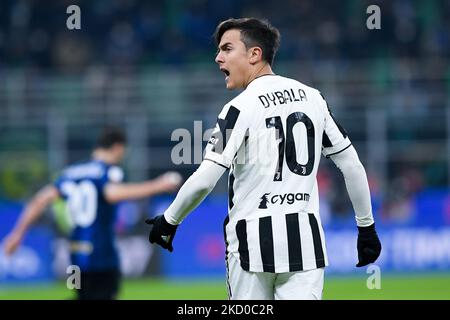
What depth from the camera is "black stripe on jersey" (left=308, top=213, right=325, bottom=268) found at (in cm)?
532

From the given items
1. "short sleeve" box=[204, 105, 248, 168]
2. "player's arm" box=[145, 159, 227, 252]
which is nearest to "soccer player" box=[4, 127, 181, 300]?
"player's arm" box=[145, 159, 227, 252]

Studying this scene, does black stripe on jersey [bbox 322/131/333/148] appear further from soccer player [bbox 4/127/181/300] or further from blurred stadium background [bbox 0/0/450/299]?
blurred stadium background [bbox 0/0/450/299]

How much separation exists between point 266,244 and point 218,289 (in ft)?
29.2

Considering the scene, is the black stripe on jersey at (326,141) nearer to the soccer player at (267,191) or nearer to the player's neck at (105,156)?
the soccer player at (267,191)

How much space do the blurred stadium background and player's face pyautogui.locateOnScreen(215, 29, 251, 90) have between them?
738 centimetres

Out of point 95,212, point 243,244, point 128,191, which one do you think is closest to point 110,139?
point 128,191

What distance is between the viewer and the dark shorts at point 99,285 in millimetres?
8812

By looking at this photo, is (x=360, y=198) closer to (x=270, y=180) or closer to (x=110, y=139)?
(x=270, y=180)

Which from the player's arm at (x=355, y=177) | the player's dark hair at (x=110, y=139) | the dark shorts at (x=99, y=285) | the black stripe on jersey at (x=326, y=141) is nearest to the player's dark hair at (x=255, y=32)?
the black stripe on jersey at (x=326, y=141)

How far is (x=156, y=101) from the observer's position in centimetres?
1791

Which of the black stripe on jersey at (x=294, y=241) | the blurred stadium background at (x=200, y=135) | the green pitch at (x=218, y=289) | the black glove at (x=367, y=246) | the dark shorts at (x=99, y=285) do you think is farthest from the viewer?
the blurred stadium background at (x=200, y=135)

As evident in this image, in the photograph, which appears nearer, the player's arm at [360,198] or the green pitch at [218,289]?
the player's arm at [360,198]

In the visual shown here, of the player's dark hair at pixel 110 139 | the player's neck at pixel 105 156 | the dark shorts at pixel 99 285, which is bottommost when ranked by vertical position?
the dark shorts at pixel 99 285
